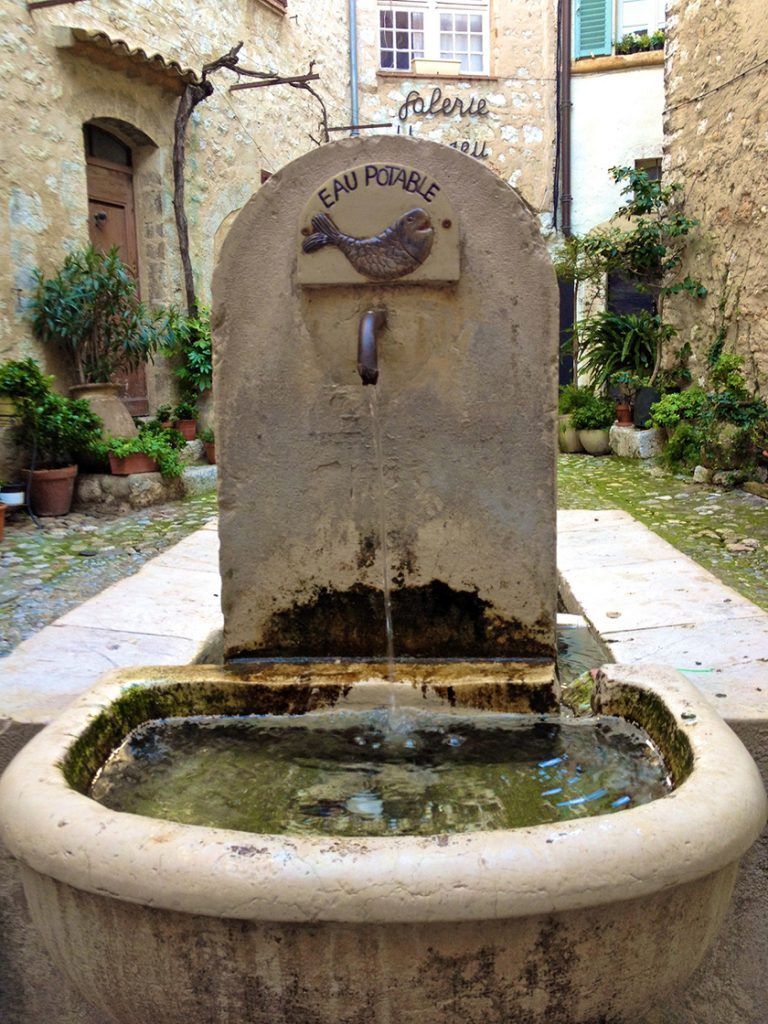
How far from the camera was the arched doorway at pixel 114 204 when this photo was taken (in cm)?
739

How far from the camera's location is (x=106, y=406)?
6711 millimetres

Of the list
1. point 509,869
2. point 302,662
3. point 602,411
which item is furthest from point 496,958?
point 602,411

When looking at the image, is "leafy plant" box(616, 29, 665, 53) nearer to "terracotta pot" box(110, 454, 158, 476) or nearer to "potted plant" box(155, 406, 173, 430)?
"potted plant" box(155, 406, 173, 430)

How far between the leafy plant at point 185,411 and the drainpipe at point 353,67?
5882mm

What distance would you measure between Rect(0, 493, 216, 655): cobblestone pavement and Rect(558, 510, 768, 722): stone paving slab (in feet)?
7.24

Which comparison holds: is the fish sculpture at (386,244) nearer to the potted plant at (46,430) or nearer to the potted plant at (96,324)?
the potted plant at (46,430)

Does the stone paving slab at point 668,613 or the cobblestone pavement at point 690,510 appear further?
the cobblestone pavement at point 690,510

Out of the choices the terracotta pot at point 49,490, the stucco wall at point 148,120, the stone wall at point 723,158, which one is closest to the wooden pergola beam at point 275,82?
the stucco wall at point 148,120

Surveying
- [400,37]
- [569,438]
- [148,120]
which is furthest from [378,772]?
[400,37]

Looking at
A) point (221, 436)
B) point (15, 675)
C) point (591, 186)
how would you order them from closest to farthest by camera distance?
point (221, 436), point (15, 675), point (591, 186)

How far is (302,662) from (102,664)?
657 mm

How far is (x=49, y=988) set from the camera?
1.89 m

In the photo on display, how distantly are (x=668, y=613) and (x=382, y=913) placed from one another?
192 cm

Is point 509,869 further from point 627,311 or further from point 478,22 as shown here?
point 478,22
